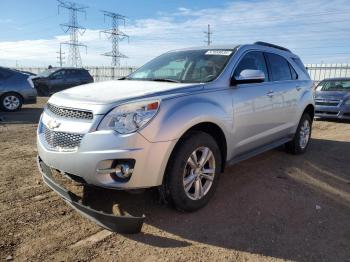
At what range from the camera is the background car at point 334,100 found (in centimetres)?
1181

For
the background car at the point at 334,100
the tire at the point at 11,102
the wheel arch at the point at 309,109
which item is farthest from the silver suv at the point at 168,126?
the tire at the point at 11,102

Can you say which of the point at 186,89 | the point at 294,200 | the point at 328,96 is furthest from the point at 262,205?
the point at 328,96

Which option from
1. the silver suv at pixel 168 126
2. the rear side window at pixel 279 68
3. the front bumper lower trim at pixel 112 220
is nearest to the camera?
the front bumper lower trim at pixel 112 220

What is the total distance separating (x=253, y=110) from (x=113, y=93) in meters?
1.86

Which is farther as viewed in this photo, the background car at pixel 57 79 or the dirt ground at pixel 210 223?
the background car at pixel 57 79

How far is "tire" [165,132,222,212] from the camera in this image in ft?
11.8

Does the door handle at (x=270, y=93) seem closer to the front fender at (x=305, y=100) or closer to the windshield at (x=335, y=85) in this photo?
the front fender at (x=305, y=100)

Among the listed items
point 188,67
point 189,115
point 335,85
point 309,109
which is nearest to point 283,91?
point 309,109

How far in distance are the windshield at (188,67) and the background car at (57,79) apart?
15631mm

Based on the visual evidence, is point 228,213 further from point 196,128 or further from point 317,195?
point 317,195

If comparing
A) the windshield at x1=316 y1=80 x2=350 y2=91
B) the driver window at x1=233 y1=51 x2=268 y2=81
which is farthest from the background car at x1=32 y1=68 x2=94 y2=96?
the driver window at x1=233 y1=51 x2=268 y2=81

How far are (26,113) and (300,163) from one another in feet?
29.2

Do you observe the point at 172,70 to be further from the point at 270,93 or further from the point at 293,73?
the point at 293,73

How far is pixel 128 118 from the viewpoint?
3.35 m
